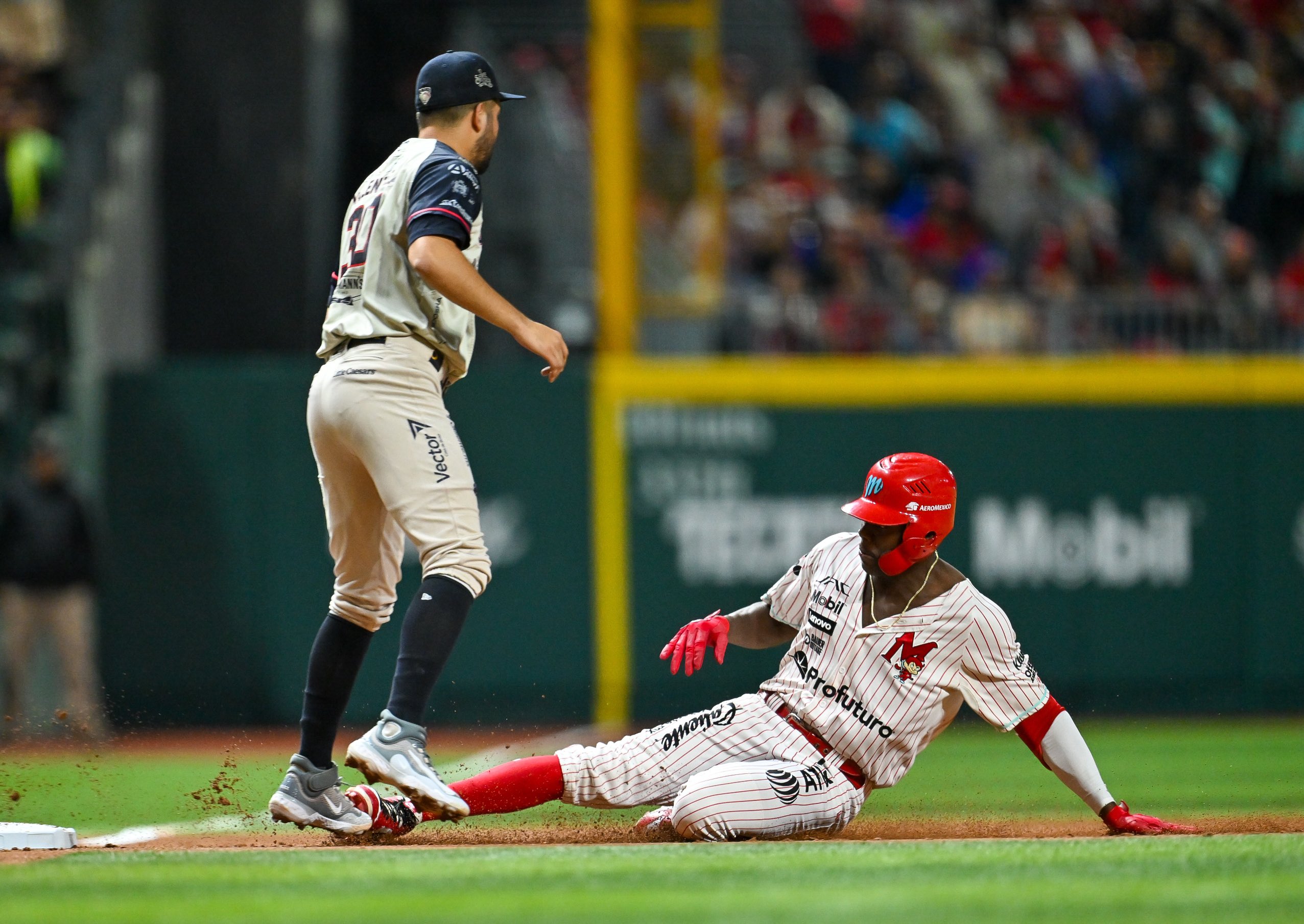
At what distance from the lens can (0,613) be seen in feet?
37.5

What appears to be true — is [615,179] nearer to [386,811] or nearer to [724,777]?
[724,777]

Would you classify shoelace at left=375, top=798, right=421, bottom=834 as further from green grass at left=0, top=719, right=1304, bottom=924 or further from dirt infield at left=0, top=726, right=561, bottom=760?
dirt infield at left=0, top=726, right=561, bottom=760

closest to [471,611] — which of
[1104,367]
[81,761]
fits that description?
[81,761]

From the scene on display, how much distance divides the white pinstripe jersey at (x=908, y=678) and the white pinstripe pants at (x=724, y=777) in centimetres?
12

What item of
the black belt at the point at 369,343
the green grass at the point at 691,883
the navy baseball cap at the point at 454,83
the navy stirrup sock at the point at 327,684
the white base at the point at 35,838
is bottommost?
the white base at the point at 35,838

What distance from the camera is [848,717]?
17.3 feet

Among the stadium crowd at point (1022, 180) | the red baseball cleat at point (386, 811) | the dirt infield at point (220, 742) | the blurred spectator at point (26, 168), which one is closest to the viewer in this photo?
the red baseball cleat at point (386, 811)

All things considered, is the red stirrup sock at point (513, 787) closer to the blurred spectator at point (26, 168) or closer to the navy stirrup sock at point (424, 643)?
the navy stirrup sock at point (424, 643)

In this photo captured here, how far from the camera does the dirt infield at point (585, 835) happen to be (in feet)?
16.5

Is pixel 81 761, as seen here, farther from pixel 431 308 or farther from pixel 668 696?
pixel 431 308

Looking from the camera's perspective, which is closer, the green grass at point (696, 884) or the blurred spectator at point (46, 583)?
the green grass at point (696, 884)

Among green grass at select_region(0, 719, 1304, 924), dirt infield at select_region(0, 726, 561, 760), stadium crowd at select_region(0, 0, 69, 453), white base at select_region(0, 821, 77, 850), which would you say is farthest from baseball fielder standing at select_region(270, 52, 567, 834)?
stadium crowd at select_region(0, 0, 69, 453)

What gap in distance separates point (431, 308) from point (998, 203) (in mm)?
9142

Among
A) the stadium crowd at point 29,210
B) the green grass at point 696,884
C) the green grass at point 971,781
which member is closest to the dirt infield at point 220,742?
the green grass at point 971,781
